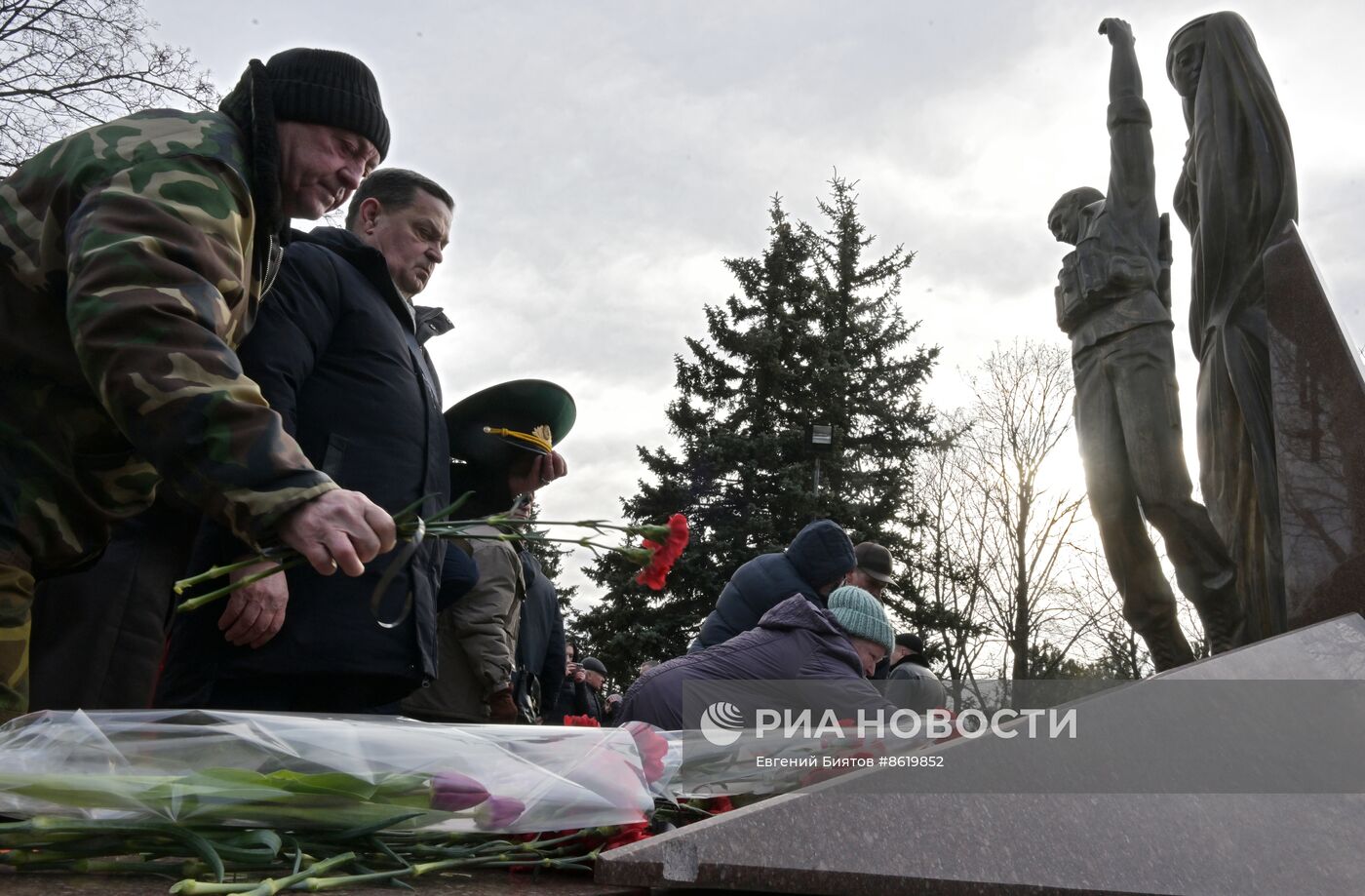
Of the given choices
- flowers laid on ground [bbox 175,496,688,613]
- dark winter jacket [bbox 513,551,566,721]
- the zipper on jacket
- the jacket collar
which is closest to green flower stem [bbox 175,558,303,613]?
flowers laid on ground [bbox 175,496,688,613]

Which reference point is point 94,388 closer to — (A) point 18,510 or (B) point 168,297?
(B) point 168,297

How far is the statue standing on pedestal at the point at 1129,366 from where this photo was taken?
19.6 feet

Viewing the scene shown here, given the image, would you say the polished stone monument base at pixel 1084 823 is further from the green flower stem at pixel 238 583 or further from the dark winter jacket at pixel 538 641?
the dark winter jacket at pixel 538 641

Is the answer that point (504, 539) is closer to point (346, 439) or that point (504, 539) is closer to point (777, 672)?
point (346, 439)

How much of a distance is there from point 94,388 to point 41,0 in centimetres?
1135

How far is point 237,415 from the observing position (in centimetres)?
140

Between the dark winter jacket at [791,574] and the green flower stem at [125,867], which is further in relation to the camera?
the dark winter jacket at [791,574]

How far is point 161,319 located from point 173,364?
66 millimetres

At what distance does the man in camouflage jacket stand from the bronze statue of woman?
375 cm

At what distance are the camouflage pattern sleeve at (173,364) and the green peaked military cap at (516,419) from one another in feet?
4.89

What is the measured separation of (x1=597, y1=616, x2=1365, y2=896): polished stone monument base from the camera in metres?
1.32

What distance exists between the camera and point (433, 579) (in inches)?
92.8

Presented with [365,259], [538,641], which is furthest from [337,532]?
[538,641]

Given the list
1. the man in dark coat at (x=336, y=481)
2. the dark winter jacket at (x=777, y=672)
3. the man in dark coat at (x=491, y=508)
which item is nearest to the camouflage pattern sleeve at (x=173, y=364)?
the man in dark coat at (x=336, y=481)
